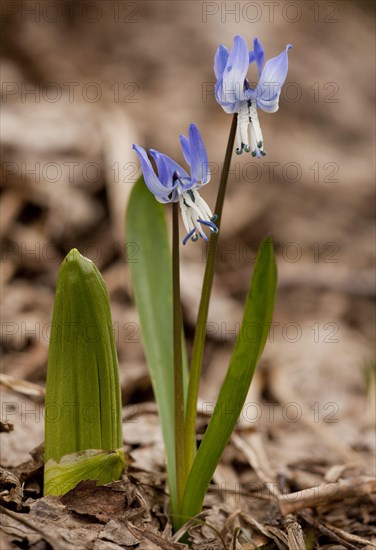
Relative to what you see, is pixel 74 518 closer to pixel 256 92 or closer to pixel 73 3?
pixel 256 92

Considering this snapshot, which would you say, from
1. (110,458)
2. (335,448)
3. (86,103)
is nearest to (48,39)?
(86,103)

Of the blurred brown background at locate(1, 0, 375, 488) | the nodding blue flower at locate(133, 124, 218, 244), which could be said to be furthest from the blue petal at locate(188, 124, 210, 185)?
the blurred brown background at locate(1, 0, 375, 488)

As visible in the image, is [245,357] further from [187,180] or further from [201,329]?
[187,180]

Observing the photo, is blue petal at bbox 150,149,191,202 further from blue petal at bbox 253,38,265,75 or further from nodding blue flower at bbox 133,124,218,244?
blue petal at bbox 253,38,265,75

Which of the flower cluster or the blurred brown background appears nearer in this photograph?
the flower cluster

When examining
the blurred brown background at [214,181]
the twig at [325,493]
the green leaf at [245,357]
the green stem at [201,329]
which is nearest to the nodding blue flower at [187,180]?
the green stem at [201,329]

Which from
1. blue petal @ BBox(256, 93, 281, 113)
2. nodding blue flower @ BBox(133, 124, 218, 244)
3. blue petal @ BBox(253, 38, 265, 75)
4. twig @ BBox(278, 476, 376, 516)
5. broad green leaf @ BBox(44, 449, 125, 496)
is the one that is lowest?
twig @ BBox(278, 476, 376, 516)

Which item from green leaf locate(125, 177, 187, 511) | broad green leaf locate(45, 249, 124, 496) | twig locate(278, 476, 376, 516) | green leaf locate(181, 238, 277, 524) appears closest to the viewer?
broad green leaf locate(45, 249, 124, 496)
